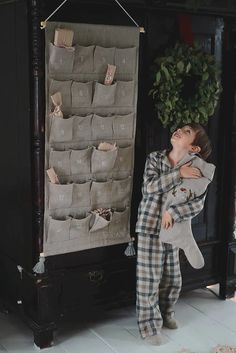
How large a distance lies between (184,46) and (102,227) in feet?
3.27

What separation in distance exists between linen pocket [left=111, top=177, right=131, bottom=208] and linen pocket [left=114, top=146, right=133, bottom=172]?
61mm

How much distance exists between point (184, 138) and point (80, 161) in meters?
0.53

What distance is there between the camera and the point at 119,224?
273cm

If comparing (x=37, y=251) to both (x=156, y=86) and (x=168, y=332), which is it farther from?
(x=156, y=86)

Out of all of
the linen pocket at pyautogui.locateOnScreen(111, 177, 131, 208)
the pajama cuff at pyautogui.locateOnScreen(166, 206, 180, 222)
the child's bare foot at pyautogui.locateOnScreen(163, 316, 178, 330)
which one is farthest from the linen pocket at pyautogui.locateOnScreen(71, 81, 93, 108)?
the child's bare foot at pyautogui.locateOnScreen(163, 316, 178, 330)

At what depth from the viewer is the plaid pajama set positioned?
2.62 m

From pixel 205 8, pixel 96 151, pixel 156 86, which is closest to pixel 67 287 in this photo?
pixel 96 151

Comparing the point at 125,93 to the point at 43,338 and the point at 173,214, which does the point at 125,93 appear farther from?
the point at 43,338

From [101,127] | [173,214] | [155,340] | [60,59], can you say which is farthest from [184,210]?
[60,59]

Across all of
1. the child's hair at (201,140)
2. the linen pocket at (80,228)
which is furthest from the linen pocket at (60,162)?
the child's hair at (201,140)

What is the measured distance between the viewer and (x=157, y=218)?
267 cm

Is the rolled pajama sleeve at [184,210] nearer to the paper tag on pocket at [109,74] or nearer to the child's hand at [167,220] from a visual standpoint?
the child's hand at [167,220]

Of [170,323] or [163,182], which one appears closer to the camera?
[163,182]

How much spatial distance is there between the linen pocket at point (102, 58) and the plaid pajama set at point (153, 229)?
50cm
